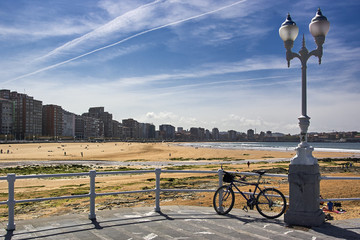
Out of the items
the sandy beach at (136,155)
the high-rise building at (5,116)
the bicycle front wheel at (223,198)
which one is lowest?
the sandy beach at (136,155)

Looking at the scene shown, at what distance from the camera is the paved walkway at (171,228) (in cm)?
678

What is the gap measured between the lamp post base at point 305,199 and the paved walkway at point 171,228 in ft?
0.80

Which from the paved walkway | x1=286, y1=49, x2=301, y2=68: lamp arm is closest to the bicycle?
the paved walkway

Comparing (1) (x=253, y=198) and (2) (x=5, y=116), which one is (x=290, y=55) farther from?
(2) (x=5, y=116)

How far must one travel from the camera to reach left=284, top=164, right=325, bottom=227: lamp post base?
24.8ft

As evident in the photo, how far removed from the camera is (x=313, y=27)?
823cm

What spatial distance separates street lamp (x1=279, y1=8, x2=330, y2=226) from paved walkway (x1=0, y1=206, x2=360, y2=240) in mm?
318

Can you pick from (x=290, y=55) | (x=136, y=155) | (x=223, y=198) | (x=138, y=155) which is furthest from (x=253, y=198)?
(x=136, y=155)

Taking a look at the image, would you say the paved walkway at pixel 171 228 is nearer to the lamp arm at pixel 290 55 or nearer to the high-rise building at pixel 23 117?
the lamp arm at pixel 290 55

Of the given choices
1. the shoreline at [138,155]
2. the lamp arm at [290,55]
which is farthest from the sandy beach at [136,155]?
the lamp arm at [290,55]

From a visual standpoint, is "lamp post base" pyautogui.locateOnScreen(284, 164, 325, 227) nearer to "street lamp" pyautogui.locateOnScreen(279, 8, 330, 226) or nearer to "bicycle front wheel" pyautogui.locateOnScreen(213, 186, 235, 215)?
"street lamp" pyautogui.locateOnScreen(279, 8, 330, 226)

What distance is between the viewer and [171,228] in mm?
7324

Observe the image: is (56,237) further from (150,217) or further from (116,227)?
(150,217)

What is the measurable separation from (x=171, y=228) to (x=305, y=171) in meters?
3.48
